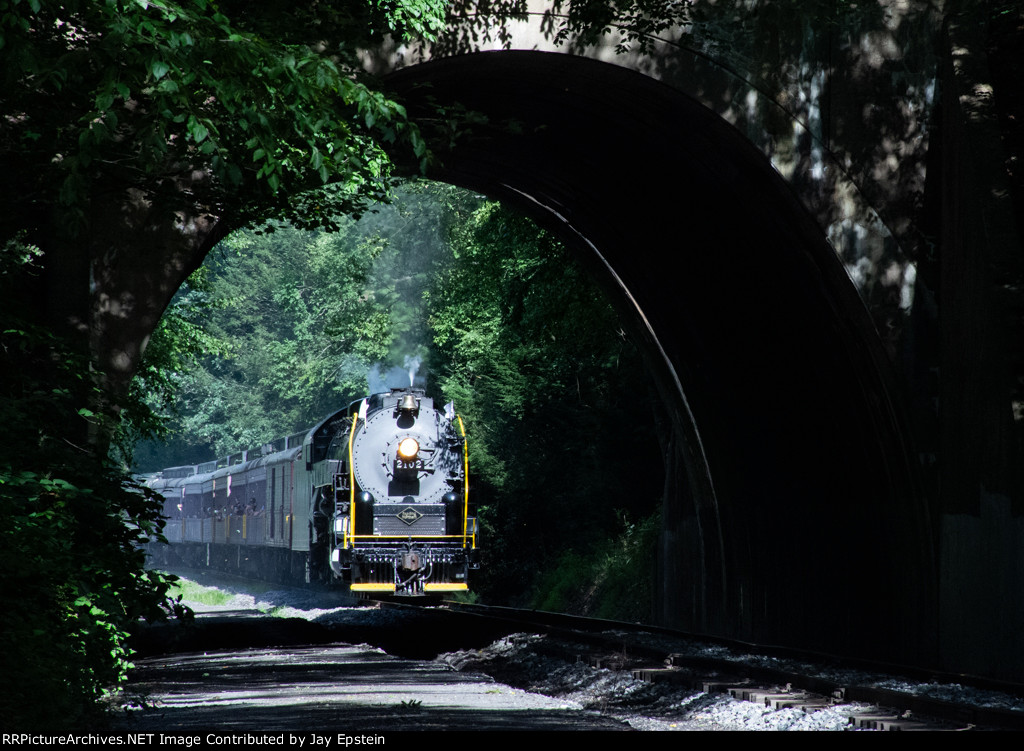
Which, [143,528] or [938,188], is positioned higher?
[938,188]

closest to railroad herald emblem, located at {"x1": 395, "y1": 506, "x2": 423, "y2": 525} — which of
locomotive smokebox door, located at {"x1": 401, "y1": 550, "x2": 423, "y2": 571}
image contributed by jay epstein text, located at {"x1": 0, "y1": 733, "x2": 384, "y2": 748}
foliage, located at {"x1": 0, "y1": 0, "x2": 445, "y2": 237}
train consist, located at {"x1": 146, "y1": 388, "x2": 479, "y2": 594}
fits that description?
train consist, located at {"x1": 146, "y1": 388, "x2": 479, "y2": 594}

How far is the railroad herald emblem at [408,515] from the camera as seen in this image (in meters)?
21.9

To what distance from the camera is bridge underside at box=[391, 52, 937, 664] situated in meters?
13.4

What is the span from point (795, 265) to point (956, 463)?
2.97 m

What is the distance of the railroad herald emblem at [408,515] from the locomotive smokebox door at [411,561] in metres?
0.64

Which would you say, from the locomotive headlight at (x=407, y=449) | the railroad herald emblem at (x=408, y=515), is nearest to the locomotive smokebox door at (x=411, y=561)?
the railroad herald emblem at (x=408, y=515)

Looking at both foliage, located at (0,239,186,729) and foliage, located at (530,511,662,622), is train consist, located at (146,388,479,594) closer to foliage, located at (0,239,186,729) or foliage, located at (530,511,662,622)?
foliage, located at (530,511,662,622)

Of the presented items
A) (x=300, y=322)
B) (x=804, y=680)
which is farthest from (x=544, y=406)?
(x=300, y=322)

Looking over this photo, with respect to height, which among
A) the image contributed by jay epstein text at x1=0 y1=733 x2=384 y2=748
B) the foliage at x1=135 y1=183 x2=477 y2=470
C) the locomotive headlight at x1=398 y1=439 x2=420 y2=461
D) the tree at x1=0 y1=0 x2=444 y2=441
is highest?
the foliage at x1=135 y1=183 x2=477 y2=470

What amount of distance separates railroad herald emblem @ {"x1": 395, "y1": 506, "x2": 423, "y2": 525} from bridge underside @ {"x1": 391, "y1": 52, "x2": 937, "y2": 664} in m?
4.93

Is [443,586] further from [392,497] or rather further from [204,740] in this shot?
[204,740]

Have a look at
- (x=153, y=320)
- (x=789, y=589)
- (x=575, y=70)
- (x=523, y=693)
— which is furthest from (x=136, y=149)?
(x=789, y=589)

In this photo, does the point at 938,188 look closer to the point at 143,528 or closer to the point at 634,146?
the point at 634,146

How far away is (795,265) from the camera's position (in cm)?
1419
